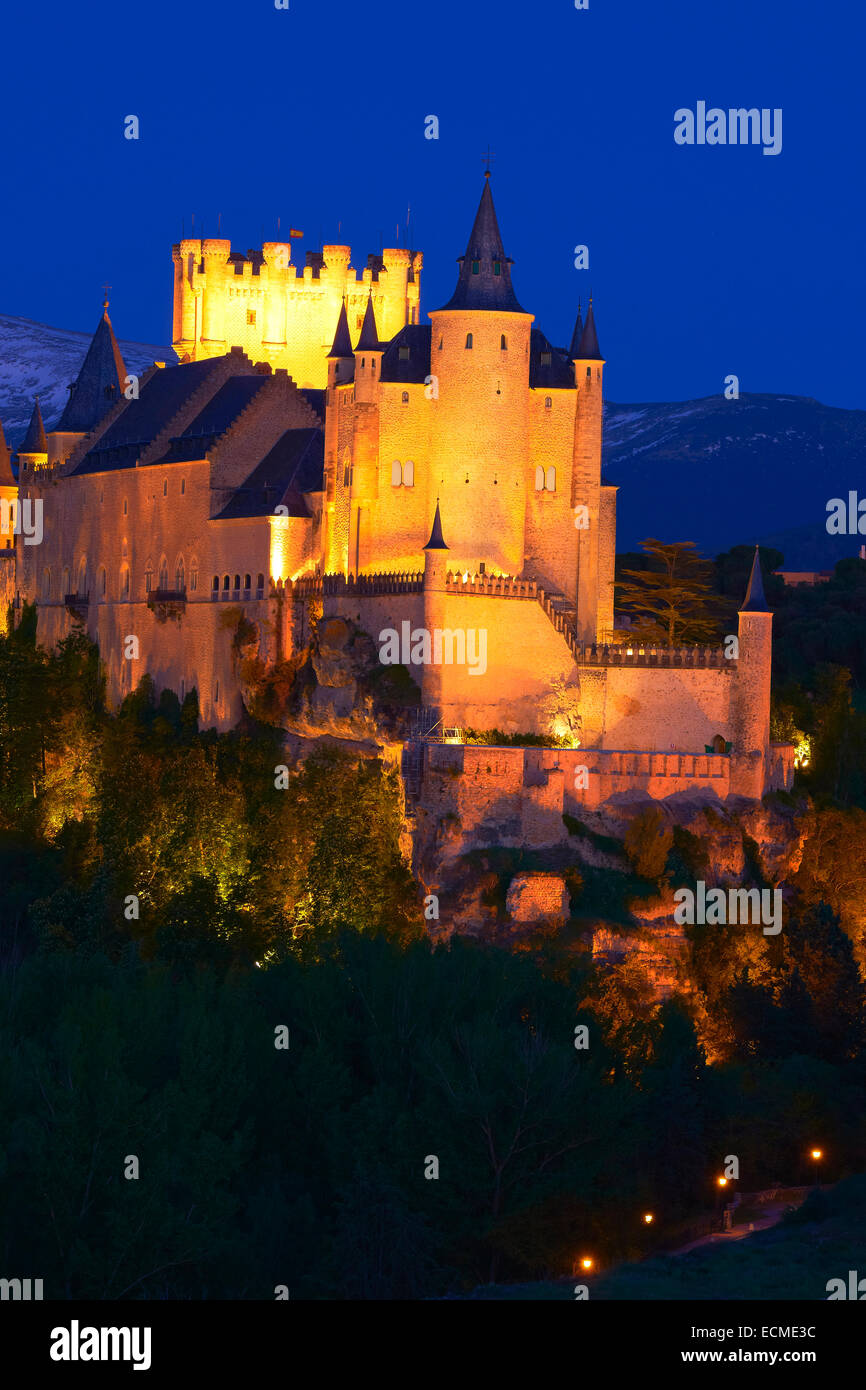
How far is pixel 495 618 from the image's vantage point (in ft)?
235

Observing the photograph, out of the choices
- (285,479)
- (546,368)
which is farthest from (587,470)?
(285,479)

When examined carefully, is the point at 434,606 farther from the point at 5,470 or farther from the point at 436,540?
the point at 5,470

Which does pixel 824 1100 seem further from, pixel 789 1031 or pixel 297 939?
pixel 297 939

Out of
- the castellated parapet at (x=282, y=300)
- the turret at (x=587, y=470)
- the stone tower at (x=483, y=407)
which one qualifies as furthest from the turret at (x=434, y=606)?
the castellated parapet at (x=282, y=300)

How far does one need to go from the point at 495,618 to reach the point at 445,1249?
2240 centimetres

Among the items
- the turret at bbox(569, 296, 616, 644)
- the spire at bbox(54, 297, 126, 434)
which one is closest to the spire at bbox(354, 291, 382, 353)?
the turret at bbox(569, 296, 616, 644)

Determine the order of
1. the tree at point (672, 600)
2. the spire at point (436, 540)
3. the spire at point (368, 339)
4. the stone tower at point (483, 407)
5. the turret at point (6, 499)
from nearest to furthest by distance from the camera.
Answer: the spire at point (436, 540) < the stone tower at point (483, 407) < the spire at point (368, 339) < the tree at point (672, 600) < the turret at point (6, 499)

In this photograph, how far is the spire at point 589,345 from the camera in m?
77.3

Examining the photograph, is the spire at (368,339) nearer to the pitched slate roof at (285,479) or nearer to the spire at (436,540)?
the pitched slate roof at (285,479)

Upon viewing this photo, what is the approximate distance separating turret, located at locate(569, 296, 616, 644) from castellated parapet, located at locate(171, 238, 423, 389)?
17.3m

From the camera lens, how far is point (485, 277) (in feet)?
246

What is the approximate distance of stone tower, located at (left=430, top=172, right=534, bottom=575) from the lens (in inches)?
2931

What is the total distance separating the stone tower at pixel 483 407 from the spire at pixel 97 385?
81.2 feet
